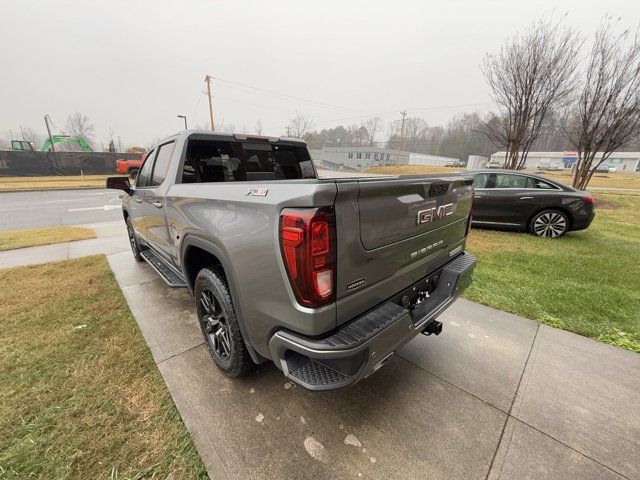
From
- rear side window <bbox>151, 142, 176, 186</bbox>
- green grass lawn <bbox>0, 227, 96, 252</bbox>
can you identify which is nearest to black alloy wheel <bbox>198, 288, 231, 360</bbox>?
rear side window <bbox>151, 142, 176, 186</bbox>

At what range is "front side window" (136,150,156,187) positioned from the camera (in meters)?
3.68

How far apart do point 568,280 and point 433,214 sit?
3669mm

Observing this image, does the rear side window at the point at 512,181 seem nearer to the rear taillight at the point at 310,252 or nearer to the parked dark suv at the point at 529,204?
the parked dark suv at the point at 529,204

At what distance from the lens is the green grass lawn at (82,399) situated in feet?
5.42

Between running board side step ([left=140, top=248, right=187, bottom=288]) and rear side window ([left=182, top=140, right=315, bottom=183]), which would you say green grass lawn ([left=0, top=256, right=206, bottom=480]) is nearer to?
running board side step ([left=140, top=248, right=187, bottom=288])

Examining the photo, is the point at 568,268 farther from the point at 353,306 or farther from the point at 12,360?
the point at 12,360

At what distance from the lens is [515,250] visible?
5602mm

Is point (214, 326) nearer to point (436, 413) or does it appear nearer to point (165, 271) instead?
point (165, 271)

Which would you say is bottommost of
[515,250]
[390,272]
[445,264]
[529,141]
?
[515,250]

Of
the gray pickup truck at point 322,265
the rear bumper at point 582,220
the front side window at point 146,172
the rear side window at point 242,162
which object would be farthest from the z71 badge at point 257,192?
the rear bumper at point 582,220

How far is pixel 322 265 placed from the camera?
54.6 inches

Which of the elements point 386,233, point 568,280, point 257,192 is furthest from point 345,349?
point 568,280

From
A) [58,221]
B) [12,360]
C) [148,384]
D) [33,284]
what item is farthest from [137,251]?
[58,221]

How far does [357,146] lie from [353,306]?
208 feet
